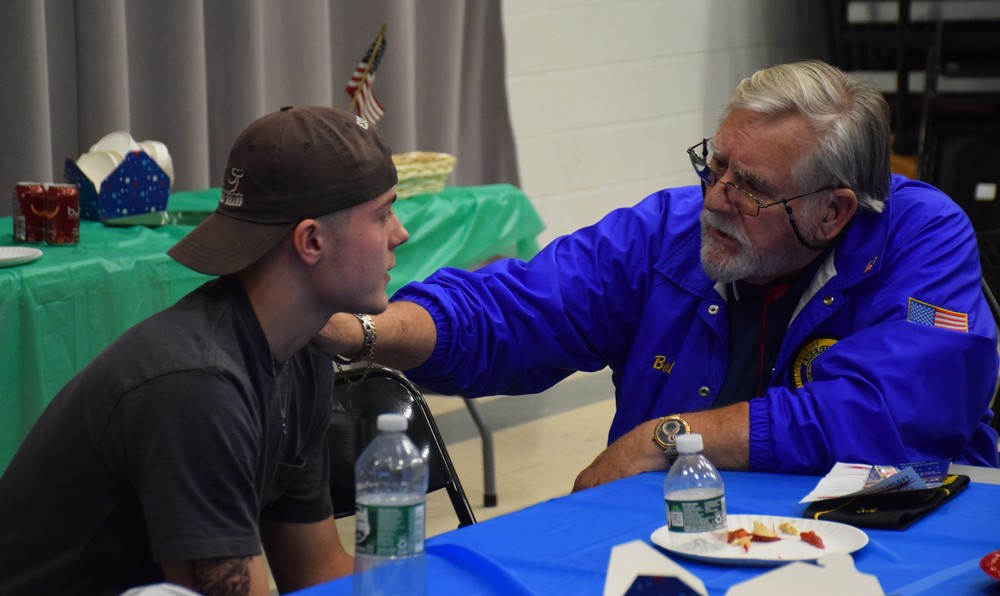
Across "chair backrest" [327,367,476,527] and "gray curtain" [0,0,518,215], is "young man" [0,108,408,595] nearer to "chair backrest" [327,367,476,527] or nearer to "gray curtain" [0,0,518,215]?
"chair backrest" [327,367,476,527]

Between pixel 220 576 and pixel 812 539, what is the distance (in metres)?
0.67

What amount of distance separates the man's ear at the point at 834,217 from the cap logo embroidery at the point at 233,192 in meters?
1.02

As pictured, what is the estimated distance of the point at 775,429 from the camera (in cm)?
180

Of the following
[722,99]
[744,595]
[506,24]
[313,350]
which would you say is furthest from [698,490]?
[722,99]

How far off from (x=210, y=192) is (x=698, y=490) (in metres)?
2.52

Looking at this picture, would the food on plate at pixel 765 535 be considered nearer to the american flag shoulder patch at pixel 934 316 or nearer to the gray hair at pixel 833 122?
the american flag shoulder patch at pixel 934 316

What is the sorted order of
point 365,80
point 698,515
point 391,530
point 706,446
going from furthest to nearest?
point 365,80 → point 706,446 → point 698,515 → point 391,530

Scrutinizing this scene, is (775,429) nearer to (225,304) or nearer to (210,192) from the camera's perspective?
(225,304)

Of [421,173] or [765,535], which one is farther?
[421,173]

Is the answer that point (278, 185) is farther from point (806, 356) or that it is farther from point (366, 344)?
point (806, 356)

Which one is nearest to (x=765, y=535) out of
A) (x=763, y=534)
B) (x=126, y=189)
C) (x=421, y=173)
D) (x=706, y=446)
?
(x=763, y=534)

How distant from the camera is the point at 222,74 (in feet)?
13.5

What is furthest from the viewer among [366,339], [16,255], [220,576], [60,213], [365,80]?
[365,80]

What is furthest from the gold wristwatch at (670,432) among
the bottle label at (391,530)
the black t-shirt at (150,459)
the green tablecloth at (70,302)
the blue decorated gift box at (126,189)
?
the blue decorated gift box at (126,189)
